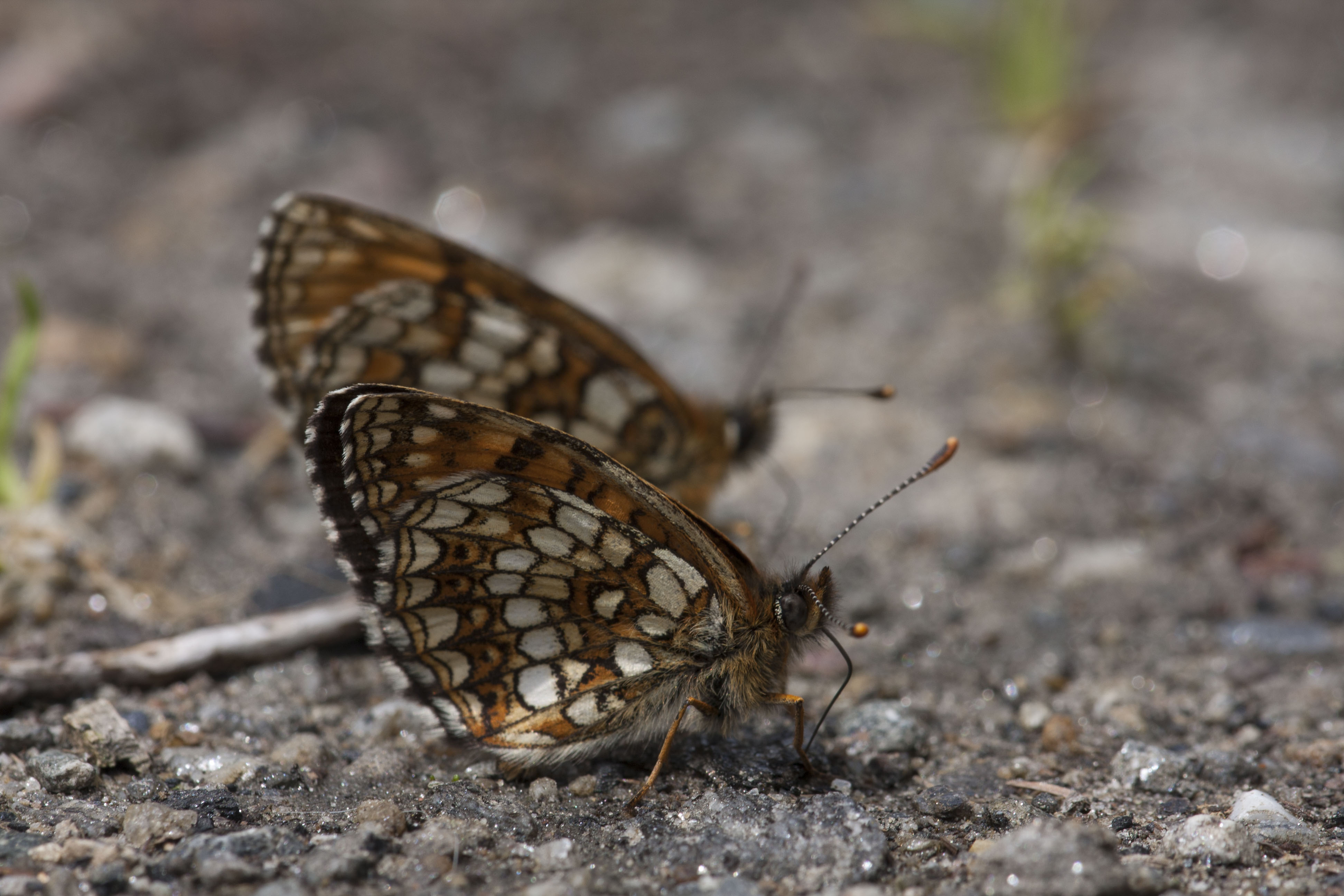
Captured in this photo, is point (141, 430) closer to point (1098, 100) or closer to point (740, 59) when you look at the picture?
point (740, 59)

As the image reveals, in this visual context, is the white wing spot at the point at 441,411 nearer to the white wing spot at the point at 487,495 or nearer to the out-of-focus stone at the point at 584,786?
the white wing spot at the point at 487,495

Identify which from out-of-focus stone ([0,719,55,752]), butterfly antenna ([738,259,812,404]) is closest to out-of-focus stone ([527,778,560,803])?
out-of-focus stone ([0,719,55,752])

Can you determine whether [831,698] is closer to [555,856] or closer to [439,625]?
[555,856]

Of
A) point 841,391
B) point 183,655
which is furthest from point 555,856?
point 841,391

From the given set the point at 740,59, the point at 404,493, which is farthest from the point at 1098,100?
the point at 404,493

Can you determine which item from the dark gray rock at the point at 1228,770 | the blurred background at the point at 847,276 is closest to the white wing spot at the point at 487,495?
the blurred background at the point at 847,276

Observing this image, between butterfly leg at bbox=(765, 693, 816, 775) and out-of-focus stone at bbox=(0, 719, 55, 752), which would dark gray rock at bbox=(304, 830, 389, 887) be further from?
butterfly leg at bbox=(765, 693, 816, 775)
